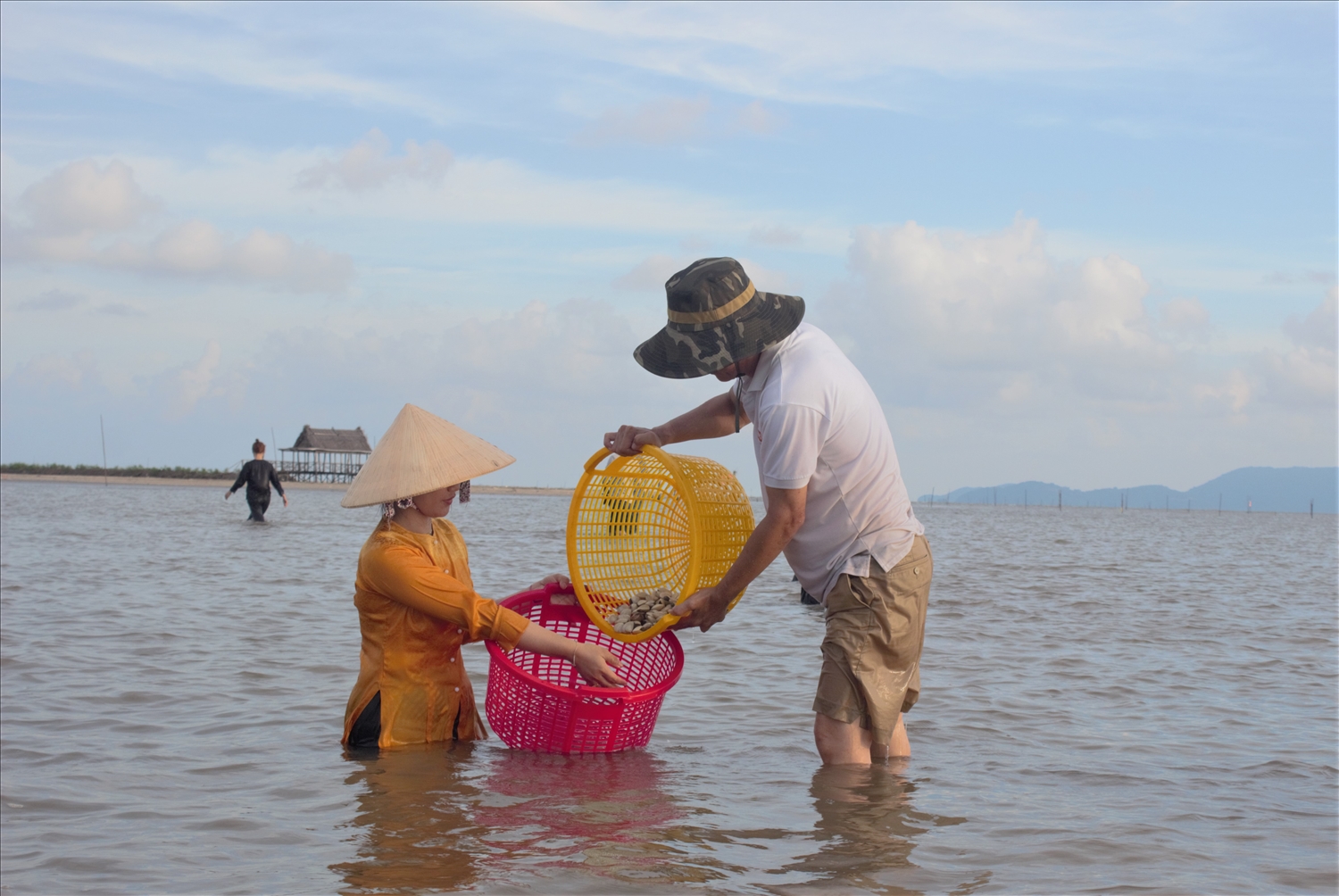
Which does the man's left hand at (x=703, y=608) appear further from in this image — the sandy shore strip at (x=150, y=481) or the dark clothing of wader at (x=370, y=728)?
the sandy shore strip at (x=150, y=481)

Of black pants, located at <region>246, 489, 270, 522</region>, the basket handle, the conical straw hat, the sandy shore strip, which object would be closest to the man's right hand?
the basket handle

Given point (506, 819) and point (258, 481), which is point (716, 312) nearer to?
point (506, 819)

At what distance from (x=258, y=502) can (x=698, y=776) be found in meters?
18.1

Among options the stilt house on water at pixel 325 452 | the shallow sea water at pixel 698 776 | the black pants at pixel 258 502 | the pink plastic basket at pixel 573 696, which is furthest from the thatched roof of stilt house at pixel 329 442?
the pink plastic basket at pixel 573 696

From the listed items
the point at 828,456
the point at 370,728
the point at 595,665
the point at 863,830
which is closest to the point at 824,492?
the point at 828,456

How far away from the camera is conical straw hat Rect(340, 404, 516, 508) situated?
402 cm

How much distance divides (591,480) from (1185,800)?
265 centimetres

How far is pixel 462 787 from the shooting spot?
4008mm

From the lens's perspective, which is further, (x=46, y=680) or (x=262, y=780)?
(x=46, y=680)

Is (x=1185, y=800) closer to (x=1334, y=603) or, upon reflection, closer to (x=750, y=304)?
(x=750, y=304)

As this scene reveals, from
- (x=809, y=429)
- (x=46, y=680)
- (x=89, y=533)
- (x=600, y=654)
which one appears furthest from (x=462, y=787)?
(x=89, y=533)

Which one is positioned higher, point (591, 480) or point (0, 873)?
point (591, 480)

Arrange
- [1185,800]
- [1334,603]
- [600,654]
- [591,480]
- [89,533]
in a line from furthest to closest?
[89,533] < [1334,603] < [591,480] < [1185,800] < [600,654]

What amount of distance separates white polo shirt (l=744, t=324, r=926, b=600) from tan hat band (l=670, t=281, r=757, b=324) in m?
0.20
